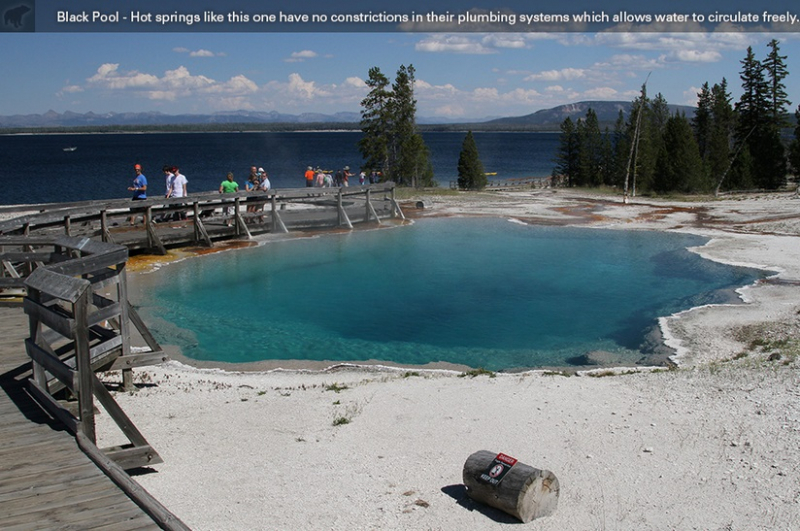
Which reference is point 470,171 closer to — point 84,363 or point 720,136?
point 720,136

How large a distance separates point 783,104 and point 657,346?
198 feet

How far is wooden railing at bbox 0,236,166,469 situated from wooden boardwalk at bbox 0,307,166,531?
0.22m

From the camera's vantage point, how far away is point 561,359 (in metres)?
14.4

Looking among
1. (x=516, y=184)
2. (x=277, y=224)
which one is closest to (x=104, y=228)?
(x=277, y=224)

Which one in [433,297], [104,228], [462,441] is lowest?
[462,441]

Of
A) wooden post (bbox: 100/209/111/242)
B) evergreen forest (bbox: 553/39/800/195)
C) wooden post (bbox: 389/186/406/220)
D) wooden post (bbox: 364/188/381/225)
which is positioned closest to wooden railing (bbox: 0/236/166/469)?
wooden post (bbox: 100/209/111/242)

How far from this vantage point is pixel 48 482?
20.3 ft

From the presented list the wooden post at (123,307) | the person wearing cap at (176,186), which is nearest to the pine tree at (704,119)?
the person wearing cap at (176,186)

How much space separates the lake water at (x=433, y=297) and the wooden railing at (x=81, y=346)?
4.73 meters

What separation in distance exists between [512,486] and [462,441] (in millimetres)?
2086

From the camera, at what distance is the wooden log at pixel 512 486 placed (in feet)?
23.3

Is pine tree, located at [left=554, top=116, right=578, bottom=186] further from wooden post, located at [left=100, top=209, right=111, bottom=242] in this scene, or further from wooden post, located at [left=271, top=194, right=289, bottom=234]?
wooden post, located at [left=100, top=209, right=111, bottom=242]

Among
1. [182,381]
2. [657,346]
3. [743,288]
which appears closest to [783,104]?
Result: [743,288]

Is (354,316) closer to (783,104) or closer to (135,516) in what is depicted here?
(135,516)
